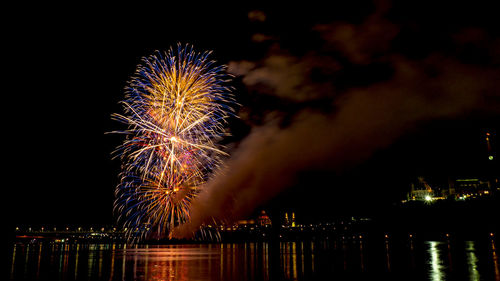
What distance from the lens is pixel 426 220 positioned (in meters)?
149

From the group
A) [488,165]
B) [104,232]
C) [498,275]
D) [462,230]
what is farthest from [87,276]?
[104,232]

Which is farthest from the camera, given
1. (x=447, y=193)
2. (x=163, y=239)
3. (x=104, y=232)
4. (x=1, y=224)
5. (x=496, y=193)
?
(x=104, y=232)

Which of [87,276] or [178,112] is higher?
[178,112]

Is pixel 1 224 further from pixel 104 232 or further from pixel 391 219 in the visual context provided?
pixel 391 219

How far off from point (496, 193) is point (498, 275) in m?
142

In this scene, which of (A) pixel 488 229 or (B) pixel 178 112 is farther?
(A) pixel 488 229

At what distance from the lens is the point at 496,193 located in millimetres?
137875

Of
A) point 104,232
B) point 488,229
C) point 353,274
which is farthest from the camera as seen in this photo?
point 104,232

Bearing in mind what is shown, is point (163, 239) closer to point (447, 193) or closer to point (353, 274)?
point (447, 193)

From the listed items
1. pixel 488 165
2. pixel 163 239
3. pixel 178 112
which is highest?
pixel 488 165

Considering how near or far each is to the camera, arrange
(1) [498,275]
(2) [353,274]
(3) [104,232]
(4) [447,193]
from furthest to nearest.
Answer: (3) [104,232], (4) [447,193], (2) [353,274], (1) [498,275]

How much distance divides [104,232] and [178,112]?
178184 millimetres

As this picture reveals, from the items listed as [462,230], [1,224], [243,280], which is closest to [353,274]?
[243,280]

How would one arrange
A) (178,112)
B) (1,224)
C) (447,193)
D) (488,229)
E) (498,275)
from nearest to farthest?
1. (498,275)
2. (178,112)
3. (1,224)
4. (488,229)
5. (447,193)
